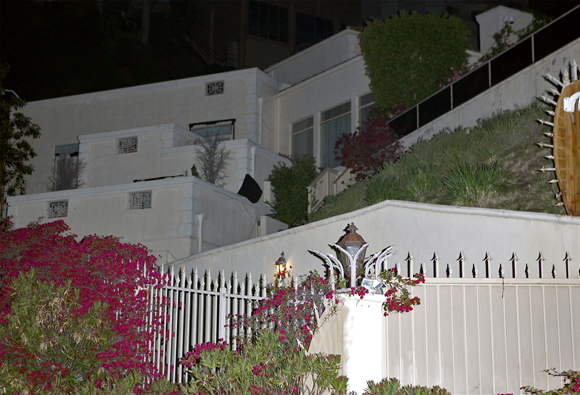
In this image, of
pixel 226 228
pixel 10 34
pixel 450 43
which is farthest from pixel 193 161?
pixel 10 34

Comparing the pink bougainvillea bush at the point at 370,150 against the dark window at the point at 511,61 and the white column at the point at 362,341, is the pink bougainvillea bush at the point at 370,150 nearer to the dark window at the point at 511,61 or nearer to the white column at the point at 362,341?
the dark window at the point at 511,61

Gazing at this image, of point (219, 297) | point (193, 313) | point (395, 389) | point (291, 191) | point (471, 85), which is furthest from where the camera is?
point (291, 191)

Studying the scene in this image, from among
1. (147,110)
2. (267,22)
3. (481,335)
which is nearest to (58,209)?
(147,110)

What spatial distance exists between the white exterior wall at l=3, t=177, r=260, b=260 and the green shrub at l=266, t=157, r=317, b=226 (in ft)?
4.28

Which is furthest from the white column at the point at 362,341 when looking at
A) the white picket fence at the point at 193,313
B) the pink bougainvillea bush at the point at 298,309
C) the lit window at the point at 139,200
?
the lit window at the point at 139,200

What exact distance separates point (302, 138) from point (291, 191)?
348 cm

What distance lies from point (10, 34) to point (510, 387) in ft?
99.5

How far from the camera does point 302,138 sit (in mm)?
21781

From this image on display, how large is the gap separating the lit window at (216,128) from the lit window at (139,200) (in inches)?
228

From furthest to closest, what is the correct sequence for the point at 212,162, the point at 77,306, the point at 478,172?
the point at 212,162
the point at 478,172
the point at 77,306

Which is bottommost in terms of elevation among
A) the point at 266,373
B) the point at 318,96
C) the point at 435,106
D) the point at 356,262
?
the point at 266,373

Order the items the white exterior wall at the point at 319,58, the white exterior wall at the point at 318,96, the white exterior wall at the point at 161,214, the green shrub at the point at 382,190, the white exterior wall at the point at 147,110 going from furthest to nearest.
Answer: the white exterior wall at the point at 319,58, the white exterior wall at the point at 147,110, the white exterior wall at the point at 318,96, the white exterior wall at the point at 161,214, the green shrub at the point at 382,190

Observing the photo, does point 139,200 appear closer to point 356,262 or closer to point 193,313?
point 193,313

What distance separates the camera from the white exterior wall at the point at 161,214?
15.5 meters
